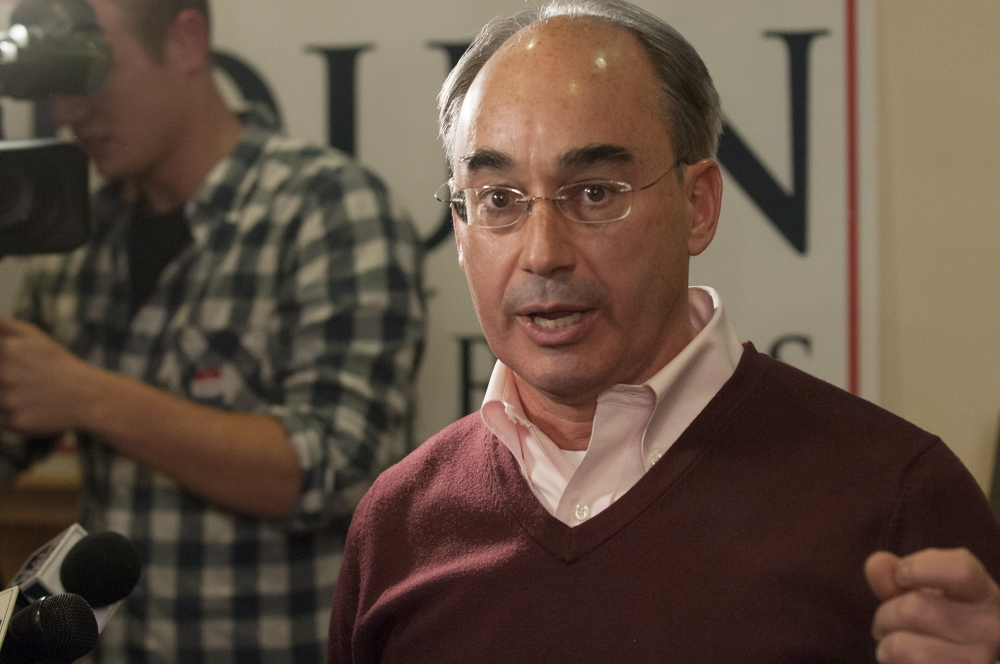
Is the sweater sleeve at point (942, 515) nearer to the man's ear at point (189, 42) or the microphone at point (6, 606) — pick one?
the microphone at point (6, 606)

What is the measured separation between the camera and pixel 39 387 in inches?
54.0

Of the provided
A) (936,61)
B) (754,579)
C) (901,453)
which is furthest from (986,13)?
(754,579)

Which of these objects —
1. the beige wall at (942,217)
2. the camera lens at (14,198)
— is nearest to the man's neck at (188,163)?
the camera lens at (14,198)

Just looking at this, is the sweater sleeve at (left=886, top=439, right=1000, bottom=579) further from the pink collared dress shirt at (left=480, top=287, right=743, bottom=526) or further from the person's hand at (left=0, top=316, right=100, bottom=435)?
the person's hand at (left=0, top=316, right=100, bottom=435)

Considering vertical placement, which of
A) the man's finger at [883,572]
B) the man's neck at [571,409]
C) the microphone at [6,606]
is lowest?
the microphone at [6,606]

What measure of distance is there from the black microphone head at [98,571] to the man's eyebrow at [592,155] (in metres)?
0.53

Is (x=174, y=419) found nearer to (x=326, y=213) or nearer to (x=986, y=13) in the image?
(x=326, y=213)

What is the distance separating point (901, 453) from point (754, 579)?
17cm

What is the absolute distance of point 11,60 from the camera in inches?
52.8

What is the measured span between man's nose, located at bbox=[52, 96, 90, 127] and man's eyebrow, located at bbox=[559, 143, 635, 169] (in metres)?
0.94

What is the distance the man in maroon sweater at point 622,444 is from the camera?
830 mm

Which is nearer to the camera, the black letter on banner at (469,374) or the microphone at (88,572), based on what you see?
the microphone at (88,572)

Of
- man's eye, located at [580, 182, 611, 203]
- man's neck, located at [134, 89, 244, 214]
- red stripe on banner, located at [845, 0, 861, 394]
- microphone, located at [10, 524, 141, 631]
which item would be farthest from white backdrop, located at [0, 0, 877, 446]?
microphone, located at [10, 524, 141, 631]

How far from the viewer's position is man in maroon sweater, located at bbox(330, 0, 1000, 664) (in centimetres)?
83
